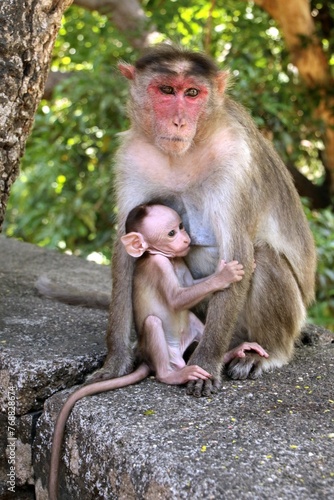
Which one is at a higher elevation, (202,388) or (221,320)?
(221,320)

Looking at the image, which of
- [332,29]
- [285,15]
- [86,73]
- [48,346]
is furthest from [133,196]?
[332,29]

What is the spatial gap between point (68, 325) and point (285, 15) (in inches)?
161

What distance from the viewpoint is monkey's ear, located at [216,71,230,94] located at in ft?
9.96

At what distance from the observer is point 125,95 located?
5.97 metres

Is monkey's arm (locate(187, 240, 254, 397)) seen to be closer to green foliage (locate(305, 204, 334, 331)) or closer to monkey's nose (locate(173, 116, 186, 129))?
monkey's nose (locate(173, 116, 186, 129))

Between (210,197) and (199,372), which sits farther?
(210,197)

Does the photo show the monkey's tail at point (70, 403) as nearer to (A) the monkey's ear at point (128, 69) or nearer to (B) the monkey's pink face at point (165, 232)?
(B) the monkey's pink face at point (165, 232)

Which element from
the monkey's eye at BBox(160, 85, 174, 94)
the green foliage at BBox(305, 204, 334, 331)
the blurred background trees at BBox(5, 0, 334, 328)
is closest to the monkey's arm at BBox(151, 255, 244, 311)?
the monkey's eye at BBox(160, 85, 174, 94)

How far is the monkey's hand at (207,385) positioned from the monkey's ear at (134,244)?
19.6 inches

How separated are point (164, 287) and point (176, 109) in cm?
69

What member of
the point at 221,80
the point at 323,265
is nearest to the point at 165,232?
the point at 221,80

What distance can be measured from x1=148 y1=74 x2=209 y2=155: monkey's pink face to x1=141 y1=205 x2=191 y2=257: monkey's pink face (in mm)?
250

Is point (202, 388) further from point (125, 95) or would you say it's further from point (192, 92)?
point (125, 95)

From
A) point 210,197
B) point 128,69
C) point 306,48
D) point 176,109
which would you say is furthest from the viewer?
point 306,48
